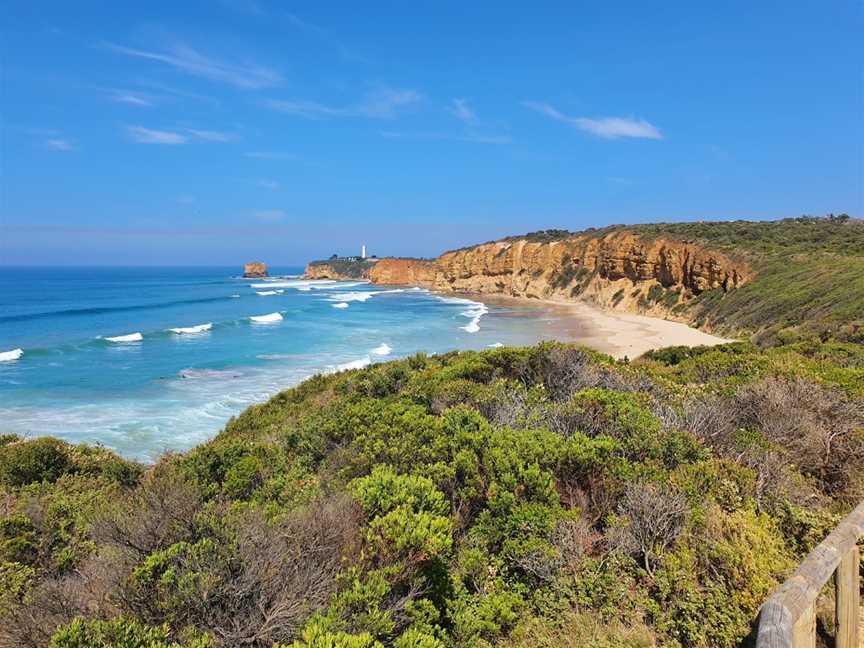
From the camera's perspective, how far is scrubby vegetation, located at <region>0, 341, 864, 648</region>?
344cm

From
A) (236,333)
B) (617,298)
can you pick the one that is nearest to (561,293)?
(617,298)

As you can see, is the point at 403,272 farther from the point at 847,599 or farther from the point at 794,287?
the point at 847,599

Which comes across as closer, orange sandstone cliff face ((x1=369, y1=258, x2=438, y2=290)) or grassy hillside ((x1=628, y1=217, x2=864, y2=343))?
grassy hillside ((x1=628, y1=217, x2=864, y2=343))

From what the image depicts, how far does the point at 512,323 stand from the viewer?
4516cm

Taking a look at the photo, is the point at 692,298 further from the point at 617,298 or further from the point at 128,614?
the point at 128,614

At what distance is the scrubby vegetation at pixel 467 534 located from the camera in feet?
11.3

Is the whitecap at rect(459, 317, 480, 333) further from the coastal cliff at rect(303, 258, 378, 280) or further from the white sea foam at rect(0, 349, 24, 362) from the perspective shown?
the coastal cliff at rect(303, 258, 378, 280)

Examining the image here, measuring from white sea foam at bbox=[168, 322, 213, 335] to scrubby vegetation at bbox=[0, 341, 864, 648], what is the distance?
3569cm

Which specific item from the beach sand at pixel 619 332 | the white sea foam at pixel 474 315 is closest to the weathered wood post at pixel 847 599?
the beach sand at pixel 619 332

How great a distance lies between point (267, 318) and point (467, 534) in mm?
50025

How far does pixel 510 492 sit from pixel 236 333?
39786 millimetres

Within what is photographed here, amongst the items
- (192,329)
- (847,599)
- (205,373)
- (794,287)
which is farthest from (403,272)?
(847,599)

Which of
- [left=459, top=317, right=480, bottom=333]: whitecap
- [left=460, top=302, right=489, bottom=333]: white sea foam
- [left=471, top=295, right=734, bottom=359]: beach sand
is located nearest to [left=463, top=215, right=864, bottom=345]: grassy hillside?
[left=471, top=295, right=734, bottom=359]: beach sand

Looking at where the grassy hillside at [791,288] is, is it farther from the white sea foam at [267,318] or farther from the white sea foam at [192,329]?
the white sea foam at [192,329]
